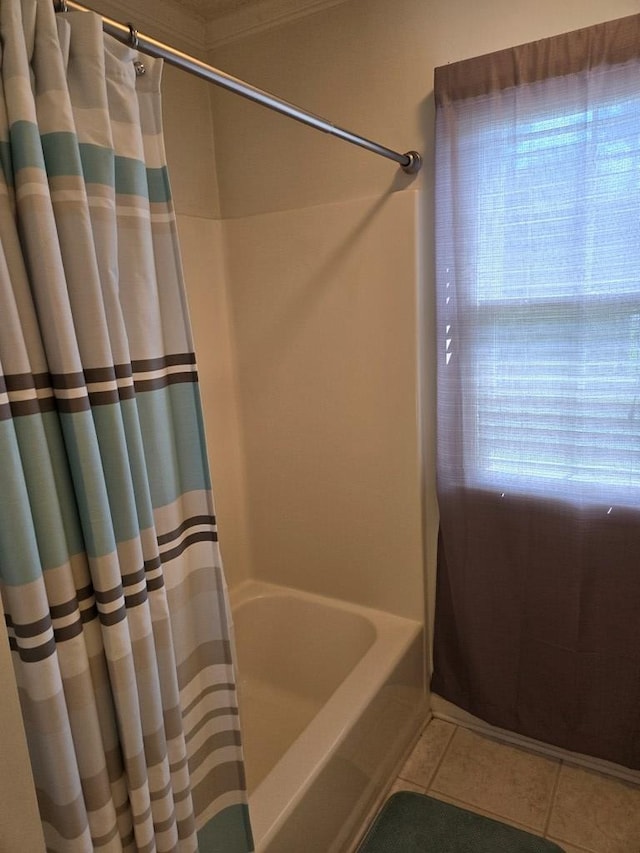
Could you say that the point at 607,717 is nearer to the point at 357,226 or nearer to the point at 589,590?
the point at 589,590

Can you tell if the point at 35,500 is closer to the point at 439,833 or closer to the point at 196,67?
the point at 196,67

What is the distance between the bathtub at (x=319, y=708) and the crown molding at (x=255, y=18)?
2033mm

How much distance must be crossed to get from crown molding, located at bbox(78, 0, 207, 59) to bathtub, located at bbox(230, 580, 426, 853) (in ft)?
6.58

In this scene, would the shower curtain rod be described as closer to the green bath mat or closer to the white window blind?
the white window blind

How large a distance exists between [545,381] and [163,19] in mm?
1682

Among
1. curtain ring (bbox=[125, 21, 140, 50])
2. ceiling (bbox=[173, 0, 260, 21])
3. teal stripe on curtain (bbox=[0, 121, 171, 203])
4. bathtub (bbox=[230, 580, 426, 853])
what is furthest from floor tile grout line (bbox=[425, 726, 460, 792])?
ceiling (bbox=[173, 0, 260, 21])

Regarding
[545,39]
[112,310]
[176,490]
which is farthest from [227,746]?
[545,39]

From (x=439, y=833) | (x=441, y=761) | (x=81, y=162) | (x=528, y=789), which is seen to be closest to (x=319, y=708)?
(x=441, y=761)

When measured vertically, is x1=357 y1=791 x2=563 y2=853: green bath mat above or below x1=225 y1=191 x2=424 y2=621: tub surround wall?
A: below

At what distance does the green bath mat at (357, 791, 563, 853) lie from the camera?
157 cm

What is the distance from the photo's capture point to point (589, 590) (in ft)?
5.49

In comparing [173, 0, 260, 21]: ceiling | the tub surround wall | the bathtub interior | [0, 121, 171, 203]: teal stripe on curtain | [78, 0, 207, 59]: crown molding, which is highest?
[173, 0, 260, 21]: ceiling

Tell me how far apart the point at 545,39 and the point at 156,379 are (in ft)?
4.44

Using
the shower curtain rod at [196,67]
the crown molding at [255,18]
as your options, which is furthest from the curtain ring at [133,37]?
the crown molding at [255,18]
